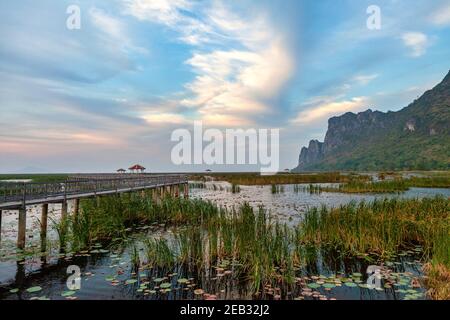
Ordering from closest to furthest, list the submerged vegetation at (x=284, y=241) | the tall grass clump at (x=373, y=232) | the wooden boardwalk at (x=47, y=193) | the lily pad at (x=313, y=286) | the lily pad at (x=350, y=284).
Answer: the lily pad at (x=313, y=286) → the lily pad at (x=350, y=284) → the submerged vegetation at (x=284, y=241) → the tall grass clump at (x=373, y=232) → the wooden boardwalk at (x=47, y=193)

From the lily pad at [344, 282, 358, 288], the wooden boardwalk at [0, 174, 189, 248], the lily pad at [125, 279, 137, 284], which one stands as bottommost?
Result: the lily pad at [125, 279, 137, 284]

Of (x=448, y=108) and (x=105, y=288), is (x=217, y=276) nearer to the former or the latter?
(x=105, y=288)

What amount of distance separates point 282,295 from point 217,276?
2.32 m

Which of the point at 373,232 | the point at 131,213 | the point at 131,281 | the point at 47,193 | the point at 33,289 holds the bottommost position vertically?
the point at 33,289

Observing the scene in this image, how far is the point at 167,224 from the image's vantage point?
19375 millimetres

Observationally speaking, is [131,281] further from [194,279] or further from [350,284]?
[350,284]

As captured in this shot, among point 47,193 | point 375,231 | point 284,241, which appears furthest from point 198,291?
point 47,193

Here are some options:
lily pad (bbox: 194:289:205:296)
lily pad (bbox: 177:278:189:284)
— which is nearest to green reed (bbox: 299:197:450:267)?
lily pad (bbox: 177:278:189:284)

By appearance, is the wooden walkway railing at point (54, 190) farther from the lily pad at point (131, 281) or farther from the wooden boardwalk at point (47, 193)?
the lily pad at point (131, 281)

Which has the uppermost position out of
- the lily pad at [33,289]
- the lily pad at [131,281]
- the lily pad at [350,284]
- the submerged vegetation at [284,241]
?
the submerged vegetation at [284,241]

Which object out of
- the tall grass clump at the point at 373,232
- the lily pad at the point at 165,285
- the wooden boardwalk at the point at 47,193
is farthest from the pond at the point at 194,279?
the wooden boardwalk at the point at 47,193

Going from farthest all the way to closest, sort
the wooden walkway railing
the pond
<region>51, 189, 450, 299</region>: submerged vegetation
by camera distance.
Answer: the wooden walkway railing
<region>51, 189, 450, 299</region>: submerged vegetation
the pond

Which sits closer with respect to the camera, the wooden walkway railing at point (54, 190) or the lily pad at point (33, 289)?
the lily pad at point (33, 289)

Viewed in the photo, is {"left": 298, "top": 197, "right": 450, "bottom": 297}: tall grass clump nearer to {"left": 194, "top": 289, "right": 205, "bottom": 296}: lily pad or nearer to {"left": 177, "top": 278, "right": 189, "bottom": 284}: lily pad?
{"left": 177, "top": 278, "right": 189, "bottom": 284}: lily pad
